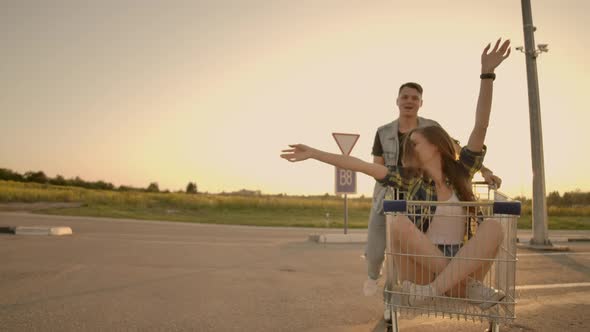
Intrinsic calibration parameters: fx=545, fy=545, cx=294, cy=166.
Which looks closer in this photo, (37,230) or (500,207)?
(500,207)

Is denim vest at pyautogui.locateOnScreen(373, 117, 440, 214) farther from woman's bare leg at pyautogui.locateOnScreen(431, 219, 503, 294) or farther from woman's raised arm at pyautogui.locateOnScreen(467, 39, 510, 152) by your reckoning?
woman's bare leg at pyautogui.locateOnScreen(431, 219, 503, 294)

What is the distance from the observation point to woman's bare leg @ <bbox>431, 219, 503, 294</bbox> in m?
3.31

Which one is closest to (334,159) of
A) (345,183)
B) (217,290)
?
(217,290)

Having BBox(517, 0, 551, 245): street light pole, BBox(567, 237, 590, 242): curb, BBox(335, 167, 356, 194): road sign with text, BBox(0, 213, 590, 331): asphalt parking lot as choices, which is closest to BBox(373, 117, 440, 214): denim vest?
BBox(0, 213, 590, 331): asphalt parking lot

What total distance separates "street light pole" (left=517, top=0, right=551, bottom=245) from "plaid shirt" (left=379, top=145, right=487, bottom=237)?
837 cm

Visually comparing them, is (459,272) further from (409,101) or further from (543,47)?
(543,47)

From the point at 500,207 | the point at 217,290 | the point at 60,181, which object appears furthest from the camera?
the point at 60,181

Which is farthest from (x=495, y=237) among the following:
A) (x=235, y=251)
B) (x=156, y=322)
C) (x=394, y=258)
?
(x=235, y=251)

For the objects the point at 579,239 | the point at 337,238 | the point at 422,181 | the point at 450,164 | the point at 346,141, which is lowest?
the point at 579,239

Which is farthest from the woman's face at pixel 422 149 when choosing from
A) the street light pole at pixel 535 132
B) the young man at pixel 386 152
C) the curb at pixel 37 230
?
the curb at pixel 37 230

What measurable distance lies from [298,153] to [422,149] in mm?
884

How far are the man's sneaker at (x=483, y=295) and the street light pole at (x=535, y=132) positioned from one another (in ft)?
29.7

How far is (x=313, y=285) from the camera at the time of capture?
6.73 m

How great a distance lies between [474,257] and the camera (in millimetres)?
3348
